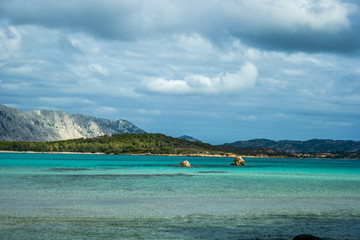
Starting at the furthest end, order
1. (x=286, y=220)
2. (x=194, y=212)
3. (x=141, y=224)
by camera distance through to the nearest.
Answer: (x=194, y=212) < (x=286, y=220) < (x=141, y=224)

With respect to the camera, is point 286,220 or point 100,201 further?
point 100,201

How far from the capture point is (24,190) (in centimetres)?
4481

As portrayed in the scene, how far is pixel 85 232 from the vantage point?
74.9 ft

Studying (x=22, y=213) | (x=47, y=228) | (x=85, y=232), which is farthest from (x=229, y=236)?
(x=22, y=213)

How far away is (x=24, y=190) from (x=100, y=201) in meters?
12.8

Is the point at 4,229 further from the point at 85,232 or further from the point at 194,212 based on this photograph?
the point at 194,212

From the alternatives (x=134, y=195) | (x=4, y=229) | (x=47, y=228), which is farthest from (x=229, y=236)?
(x=134, y=195)

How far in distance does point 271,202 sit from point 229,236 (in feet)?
58.2

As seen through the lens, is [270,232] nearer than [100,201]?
Yes

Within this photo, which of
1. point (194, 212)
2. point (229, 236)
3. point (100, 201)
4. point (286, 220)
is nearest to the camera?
point (229, 236)

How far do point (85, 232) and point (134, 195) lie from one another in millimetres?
19796

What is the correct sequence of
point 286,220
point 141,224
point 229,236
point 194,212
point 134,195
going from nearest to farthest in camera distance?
1. point 229,236
2. point 141,224
3. point 286,220
4. point 194,212
5. point 134,195

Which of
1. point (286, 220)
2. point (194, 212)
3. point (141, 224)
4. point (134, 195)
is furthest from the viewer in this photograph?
point (134, 195)

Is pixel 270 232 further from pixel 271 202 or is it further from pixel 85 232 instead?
pixel 271 202
